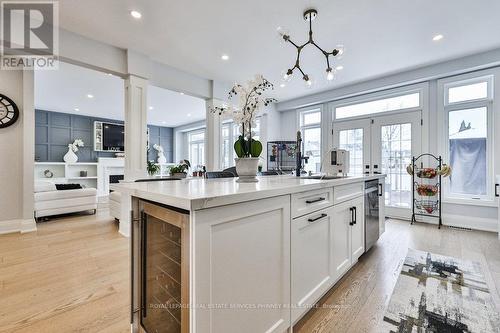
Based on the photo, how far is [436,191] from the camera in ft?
12.5

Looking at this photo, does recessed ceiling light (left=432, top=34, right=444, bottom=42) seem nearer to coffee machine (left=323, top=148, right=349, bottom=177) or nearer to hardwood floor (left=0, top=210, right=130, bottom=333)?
coffee machine (left=323, top=148, right=349, bottom=177)

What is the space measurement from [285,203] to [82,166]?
853 centimetres

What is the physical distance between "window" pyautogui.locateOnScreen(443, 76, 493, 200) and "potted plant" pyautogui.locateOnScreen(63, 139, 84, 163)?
9.69 metres

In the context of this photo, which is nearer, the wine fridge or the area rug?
the wine fridge

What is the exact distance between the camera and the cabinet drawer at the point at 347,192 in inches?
68.1

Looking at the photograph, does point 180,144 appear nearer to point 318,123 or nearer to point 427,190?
point 318,123

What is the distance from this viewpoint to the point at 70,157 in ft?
23.4

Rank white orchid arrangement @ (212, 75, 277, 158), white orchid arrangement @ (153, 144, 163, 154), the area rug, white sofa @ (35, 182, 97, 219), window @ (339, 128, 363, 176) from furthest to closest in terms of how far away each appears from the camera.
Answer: white orchid arrangement @ (153, 144, 163, 154) < window @ (339, 128, 363, 176) < white sofa @ (35, 182, 97, 219) < white orchid arrangement @ (212, 75, 277, 158) < the area rug

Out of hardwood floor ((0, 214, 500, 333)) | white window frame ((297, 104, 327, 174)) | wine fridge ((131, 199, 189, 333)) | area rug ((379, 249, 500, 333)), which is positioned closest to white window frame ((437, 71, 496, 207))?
hardwood floor ((0, 214, 500, 333))

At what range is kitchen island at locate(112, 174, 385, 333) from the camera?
846 millimetres

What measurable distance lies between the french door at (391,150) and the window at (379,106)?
186 millimetres

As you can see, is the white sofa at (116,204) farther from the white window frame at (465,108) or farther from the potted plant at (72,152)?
Result: the white window frame at (465,108)

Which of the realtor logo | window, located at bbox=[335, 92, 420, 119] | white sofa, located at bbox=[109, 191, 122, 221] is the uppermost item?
the realtor logo

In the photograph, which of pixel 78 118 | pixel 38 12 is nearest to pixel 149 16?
pixel 38 12
